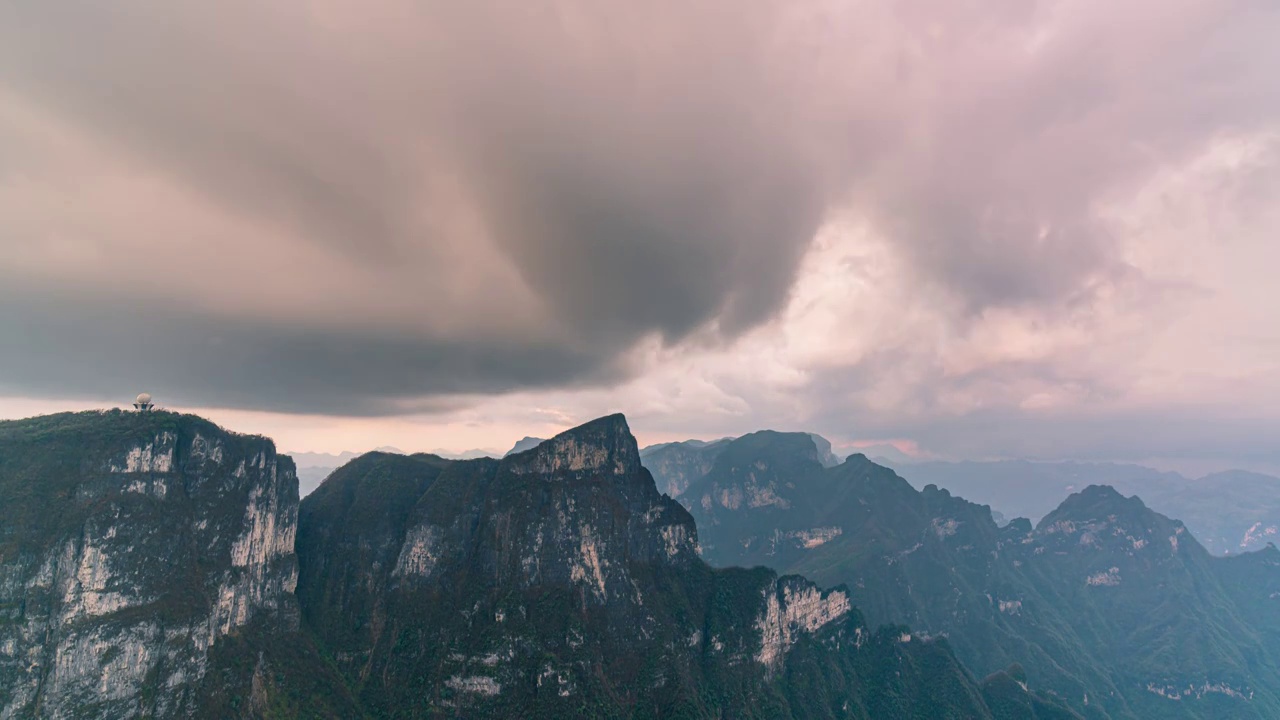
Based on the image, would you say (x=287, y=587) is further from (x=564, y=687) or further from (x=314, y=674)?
(x=564, y=687)

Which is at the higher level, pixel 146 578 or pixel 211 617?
pixel 146 578

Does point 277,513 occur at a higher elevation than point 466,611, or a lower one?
higher

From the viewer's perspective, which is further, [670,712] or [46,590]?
[670,712]

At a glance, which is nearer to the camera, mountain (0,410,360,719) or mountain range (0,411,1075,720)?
mountain (0,410,360,719)

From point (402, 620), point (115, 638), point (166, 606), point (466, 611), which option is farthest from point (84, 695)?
point (466, 611)

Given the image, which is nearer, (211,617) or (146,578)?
(146,578)

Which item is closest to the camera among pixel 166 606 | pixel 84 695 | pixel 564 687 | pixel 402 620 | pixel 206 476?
pixel 84 695

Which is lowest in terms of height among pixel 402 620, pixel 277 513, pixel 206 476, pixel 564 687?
pixel 564 687

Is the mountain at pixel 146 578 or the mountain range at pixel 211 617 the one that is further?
the mountain range at pixel 211 617
